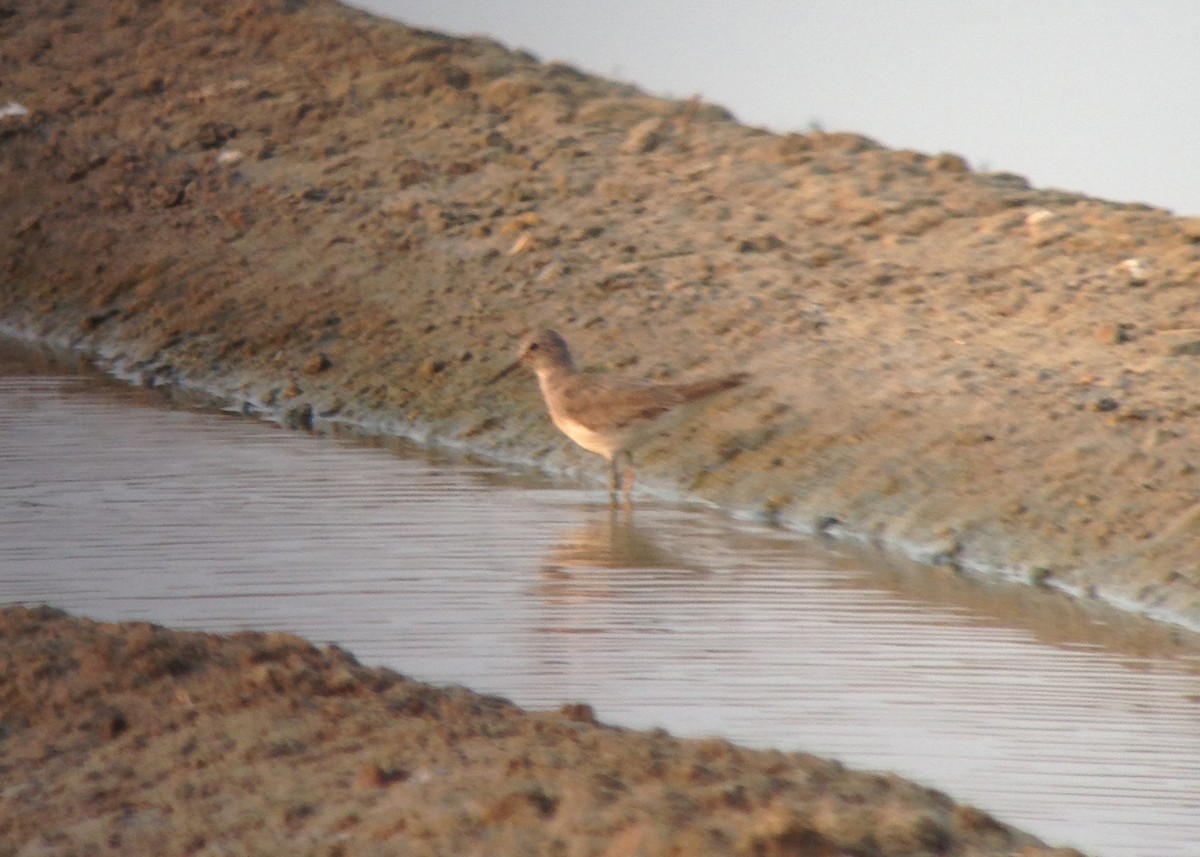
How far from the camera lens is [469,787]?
4355 millimetres

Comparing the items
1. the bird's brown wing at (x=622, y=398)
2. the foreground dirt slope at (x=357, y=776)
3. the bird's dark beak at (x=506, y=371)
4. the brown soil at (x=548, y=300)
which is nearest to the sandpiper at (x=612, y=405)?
the bird's brown wing at (x=622, y=398)

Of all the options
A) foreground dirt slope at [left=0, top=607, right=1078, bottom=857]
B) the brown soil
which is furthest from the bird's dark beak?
foreground dirt slope at [left=0, top=607, right=1078, bottom=857]

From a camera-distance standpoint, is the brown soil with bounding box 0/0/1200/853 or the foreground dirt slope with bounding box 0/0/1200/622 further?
the foreground dirt slope with bounding box 0/0/1200/622

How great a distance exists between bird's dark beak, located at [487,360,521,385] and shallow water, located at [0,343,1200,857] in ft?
2.79

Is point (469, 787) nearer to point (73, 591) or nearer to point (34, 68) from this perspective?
point (73, 591)

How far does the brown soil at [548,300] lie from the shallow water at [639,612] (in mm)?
632

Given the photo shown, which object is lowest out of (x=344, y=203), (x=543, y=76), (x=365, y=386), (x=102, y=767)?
(x=102, y=767)

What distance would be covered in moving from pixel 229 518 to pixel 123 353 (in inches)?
185

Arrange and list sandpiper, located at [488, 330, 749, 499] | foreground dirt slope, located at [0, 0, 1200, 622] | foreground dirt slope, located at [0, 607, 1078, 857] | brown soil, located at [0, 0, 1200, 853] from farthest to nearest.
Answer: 1. sandpiper, located at [488, 330, 749, 499]
2. foreground dirt slope, located at [0, 0, 1200, 622]
3. brown soil, located at [0, 0, 1200, 853]
4. foreground dirt slope, located at [0, 607, 1078, 857]

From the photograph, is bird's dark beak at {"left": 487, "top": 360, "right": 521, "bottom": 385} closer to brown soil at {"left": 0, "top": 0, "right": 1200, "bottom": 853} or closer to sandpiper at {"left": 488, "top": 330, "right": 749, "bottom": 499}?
brown soil at {"left": 0, "top": 0, "right": 1200, "bottom": 853}

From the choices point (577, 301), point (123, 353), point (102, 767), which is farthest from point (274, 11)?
point (102, 767)

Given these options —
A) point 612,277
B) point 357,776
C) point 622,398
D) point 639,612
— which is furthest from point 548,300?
point 357,776

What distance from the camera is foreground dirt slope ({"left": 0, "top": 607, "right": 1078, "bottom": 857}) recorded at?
413cm

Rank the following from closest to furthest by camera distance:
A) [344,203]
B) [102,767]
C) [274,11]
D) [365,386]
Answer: [102,767], [365,386], [344,203], [274,11]
